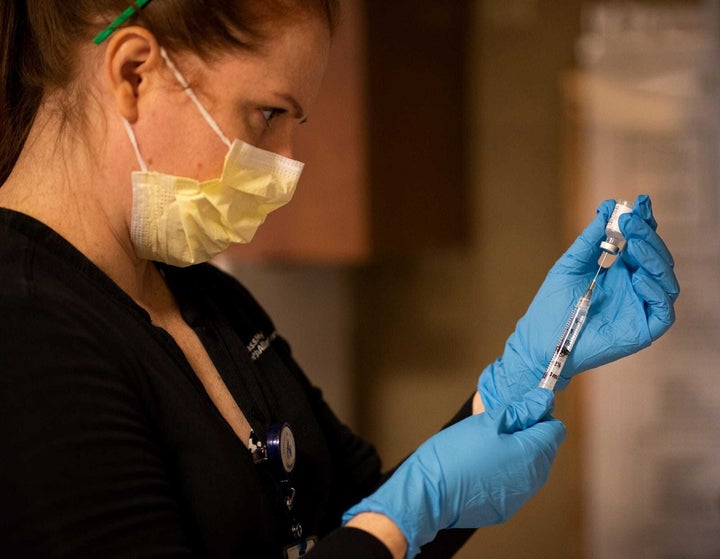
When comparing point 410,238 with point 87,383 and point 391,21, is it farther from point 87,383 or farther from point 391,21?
point 87,383

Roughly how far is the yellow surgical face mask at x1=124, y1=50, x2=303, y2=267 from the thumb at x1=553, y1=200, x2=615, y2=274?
36cm

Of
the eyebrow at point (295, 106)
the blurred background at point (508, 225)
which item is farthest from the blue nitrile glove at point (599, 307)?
the blurred background at point (508, 225)

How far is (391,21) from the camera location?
205cm

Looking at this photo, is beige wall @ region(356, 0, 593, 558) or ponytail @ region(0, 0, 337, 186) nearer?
ponytail @ region(0, 0, 337, 186)

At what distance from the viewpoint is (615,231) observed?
0.99m

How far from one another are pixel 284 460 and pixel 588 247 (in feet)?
1.50

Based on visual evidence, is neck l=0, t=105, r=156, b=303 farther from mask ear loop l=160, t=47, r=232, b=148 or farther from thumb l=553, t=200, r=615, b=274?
thumb l=553, t=200, r=615, b=274

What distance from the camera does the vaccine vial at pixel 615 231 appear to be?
3.22 ft

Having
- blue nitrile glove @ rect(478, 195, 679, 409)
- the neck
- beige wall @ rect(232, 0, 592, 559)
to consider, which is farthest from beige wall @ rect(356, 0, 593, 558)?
the neck

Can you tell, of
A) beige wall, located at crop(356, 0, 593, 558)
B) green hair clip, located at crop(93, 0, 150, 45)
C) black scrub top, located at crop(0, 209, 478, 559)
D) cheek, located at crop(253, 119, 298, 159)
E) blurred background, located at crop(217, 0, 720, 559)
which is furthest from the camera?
beige wall, located at crop(356, 0, 593, 558)

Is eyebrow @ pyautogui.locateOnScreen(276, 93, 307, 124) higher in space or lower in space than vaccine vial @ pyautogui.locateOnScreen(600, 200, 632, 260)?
higher

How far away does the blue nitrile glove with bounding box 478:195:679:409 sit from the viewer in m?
0.97

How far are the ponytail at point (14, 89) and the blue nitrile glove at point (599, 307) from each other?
66cm

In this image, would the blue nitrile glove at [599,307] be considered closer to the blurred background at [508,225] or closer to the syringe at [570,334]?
the syringe at [570,334]
